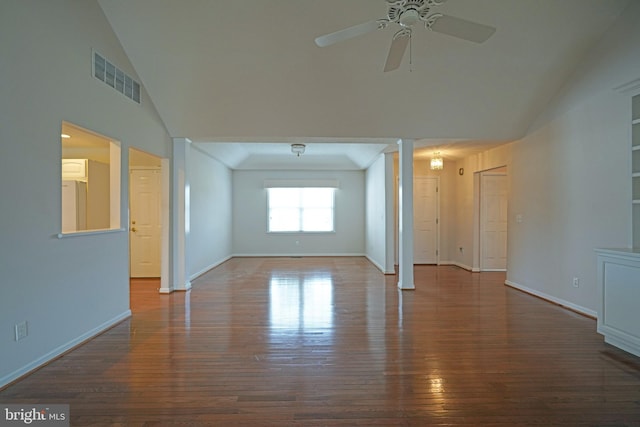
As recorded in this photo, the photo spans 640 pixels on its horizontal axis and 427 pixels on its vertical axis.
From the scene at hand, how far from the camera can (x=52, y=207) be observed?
2.86 meters

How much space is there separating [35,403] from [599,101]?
589cm

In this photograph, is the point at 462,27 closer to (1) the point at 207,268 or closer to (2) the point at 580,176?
(2) the point at 580,176

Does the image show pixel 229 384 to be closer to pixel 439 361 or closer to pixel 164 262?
pixel 439 361

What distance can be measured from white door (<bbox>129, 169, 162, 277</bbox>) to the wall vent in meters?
2.36

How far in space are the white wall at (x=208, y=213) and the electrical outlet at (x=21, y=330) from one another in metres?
3.02

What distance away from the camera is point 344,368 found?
8.68ft

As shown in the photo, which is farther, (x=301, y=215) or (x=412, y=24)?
(x=301, y=215)

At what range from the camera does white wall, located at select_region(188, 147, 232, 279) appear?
6.24 m

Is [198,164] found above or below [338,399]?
above

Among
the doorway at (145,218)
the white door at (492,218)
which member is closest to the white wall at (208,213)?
the doorway at (145,218)

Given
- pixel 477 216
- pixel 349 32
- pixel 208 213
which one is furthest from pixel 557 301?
pixel 208 213

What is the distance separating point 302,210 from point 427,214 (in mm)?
3421

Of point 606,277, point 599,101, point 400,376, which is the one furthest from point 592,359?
point 599,101

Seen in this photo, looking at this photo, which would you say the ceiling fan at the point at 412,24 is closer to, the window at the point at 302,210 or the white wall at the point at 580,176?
the white wall at the point at 580,176
